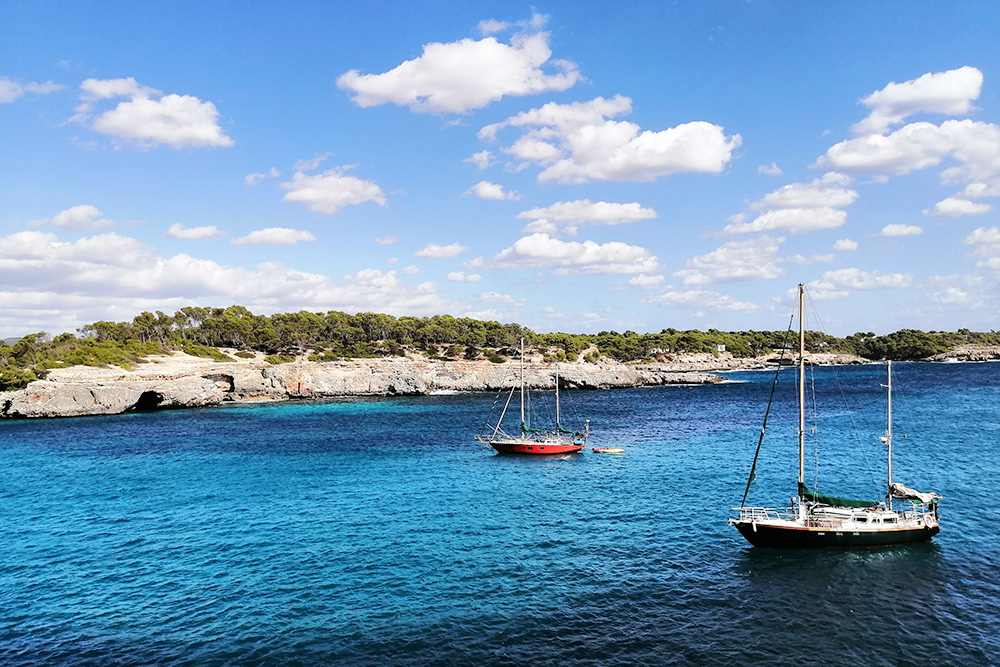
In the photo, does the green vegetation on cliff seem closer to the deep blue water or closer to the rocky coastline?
the rocky coastline

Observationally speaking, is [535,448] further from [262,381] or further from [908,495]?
[262,381]

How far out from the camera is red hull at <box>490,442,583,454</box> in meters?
63.5

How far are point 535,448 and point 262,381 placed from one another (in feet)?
269

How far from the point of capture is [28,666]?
2228cm

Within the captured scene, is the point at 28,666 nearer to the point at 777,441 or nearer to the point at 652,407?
the point at 777,441

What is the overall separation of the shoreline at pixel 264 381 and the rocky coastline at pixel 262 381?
15cm

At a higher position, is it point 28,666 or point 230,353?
point 230,353

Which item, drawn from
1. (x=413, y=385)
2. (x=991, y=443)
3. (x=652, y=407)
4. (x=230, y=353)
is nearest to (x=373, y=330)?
(x=230, y=353)

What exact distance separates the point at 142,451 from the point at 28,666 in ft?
159

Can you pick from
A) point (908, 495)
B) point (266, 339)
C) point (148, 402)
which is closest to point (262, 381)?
point (148, 402)

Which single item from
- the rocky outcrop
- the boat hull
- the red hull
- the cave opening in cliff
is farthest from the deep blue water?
the cave opening in cliff

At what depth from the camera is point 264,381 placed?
126188mm

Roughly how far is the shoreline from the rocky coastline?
0.15 m

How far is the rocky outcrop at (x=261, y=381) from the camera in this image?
320 feet
